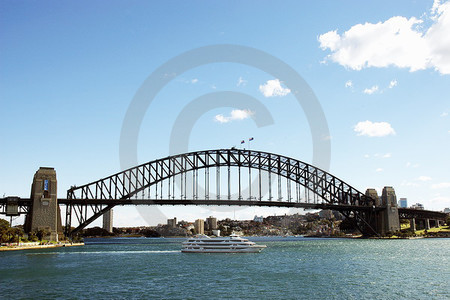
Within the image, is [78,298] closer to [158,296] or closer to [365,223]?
[158,296]

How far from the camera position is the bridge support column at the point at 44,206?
102 metres

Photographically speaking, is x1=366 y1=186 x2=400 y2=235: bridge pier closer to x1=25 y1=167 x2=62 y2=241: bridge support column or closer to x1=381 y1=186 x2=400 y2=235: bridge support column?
x1=381 y1=186 x2=400 y2=235: bridge support column

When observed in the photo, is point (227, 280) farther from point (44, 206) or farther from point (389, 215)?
point (389, 215)

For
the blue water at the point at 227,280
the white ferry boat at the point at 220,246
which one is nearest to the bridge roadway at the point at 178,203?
the white ferry boat at the point at 220,246

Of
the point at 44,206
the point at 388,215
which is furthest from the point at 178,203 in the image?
the point at 388,215

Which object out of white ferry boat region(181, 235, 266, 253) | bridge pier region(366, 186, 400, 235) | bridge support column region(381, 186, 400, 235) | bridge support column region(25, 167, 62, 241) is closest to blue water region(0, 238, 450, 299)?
white ferry boat region(181, 235, 266, 253)

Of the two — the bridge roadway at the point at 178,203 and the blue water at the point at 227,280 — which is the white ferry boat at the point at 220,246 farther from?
the bridge roadway at the point at 178,203

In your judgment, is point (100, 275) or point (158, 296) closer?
point (158, 296)

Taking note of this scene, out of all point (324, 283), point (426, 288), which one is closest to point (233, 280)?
point (324, 283)

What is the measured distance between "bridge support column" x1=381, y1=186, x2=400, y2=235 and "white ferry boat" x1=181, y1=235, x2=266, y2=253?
81.7m

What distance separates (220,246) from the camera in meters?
87.3

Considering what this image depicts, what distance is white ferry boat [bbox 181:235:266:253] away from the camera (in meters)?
87.0

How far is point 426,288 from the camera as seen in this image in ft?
135

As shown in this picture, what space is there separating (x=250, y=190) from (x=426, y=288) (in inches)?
3652
